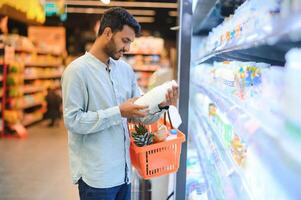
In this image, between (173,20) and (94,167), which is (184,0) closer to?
(94,167)

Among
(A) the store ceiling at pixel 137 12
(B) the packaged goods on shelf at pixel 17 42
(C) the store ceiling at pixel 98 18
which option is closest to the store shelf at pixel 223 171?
(B) the packaged goods on shelf at pixel 17 42

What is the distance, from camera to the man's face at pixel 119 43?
6.12 ft

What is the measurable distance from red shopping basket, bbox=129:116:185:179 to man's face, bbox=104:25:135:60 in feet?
1.65

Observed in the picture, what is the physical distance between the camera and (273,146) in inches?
40.4

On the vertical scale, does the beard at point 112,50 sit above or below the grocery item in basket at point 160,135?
above

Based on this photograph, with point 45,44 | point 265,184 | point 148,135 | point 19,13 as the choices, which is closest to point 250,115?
point 265,184

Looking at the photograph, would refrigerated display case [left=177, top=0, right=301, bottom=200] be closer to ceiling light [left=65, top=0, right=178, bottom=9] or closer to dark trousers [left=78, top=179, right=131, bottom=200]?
dark trousers [left=78, top=179, right=131, bottom=200]

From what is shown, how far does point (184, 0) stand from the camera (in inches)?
99.1

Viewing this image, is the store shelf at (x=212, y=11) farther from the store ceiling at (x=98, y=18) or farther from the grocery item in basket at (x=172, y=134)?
the store ceiling at (x=98, y=18)

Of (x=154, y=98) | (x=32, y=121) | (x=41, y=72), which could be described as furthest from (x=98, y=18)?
(x=154, y=98)

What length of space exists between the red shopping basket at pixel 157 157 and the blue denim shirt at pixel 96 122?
0.10 meters

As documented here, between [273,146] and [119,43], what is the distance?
1066 millimetres

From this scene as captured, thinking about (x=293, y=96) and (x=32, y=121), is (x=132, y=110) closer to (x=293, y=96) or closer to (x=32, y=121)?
(x=293, y=96)

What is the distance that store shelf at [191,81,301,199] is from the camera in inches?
32.4
